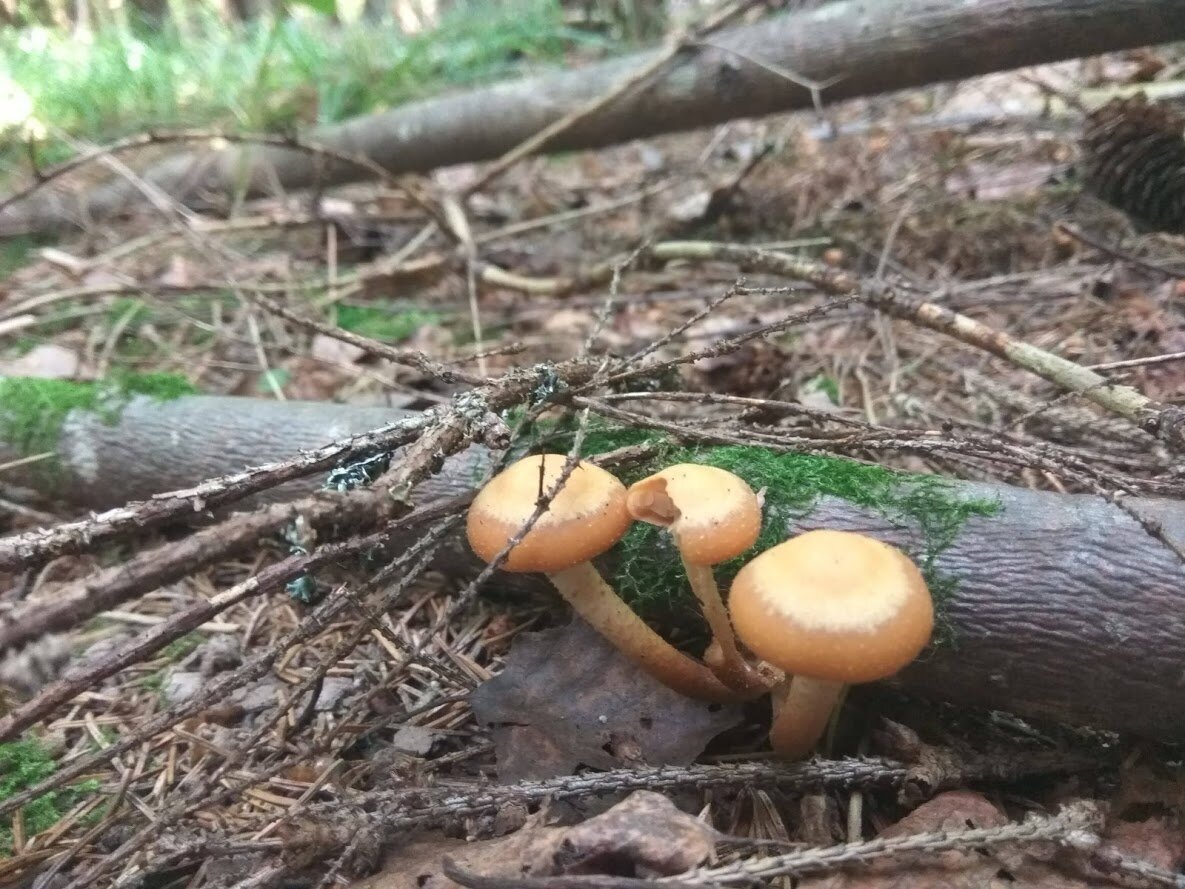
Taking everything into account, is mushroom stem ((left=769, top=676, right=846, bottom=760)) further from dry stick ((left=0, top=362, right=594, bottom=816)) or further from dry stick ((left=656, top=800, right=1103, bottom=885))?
dry stick ((left=0, top=362, right=594, bottom=816))

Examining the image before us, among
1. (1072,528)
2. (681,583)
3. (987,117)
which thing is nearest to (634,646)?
(681,583)

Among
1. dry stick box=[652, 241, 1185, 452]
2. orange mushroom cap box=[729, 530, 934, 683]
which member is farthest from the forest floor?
orange mushroom cap box=[729, 530, 934, 683]

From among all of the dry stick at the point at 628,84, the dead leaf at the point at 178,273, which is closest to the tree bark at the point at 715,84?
the dry stick at the point at 628,84

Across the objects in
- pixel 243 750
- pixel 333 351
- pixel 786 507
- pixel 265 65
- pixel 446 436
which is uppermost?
pixel 265 65

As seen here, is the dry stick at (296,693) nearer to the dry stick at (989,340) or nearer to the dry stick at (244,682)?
the dry stick at (244,682)

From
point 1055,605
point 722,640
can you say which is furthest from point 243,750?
point 1055,605

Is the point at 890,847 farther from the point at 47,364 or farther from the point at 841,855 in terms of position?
the point at 47,364

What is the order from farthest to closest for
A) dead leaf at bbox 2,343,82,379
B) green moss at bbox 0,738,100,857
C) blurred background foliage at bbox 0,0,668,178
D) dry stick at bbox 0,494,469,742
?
1. blurred background foliage at bbox 0,0,668,178
2. dead leaf at bbox 2,343,82,379
3. green moss at bbox 0,738,100,857
4. dry stick at bbox 0,494,469,742
